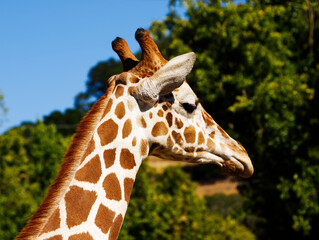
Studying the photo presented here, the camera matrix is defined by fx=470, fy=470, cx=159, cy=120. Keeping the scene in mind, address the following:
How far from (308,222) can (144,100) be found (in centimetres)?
1282

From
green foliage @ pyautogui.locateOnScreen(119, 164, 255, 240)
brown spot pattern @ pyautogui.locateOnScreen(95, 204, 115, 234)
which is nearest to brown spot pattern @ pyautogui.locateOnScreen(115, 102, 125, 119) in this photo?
brown spot pattern @ pyautogui.locateOnScreen(95, 204, 115, 234)

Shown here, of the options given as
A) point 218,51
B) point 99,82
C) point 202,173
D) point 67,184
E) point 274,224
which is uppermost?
point 67,184

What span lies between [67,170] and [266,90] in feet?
45.4

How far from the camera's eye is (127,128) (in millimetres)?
3500

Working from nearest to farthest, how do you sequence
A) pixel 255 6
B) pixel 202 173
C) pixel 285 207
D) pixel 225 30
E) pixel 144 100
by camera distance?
pixel 144 100
pixel 285 207
pixel 225 30
pixel 255 6
pixel 202 173

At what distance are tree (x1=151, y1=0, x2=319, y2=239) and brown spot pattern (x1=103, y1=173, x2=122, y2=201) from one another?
40.8 ft

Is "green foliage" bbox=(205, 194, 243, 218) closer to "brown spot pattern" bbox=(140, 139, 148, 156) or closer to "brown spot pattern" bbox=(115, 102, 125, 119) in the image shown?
"brown spot pattern" bbox=(140, 139, 148, 156)

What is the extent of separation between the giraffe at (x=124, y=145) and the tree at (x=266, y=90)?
1176 cm

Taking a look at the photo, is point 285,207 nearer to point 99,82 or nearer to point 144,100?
point 144,100

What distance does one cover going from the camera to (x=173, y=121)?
12.4 ft

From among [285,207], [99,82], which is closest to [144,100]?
[285,207]

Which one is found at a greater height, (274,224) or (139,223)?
(139,223)

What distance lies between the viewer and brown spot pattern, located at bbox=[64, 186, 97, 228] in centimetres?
307

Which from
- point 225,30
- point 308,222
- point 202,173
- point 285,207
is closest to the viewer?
point 308,222
